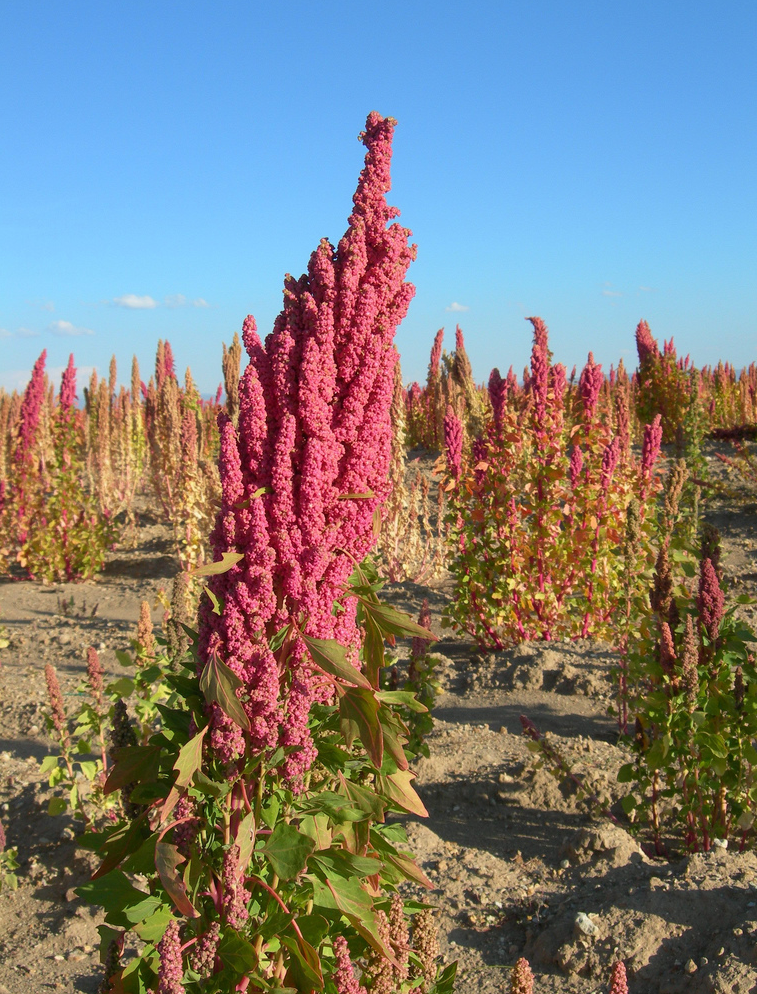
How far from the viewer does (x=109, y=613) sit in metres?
8.20

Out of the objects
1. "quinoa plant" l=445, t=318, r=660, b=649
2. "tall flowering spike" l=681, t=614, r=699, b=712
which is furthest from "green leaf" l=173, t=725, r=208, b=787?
"quinoa plant" l=445, t=318, r=660, b=649

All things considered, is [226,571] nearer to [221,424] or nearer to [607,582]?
[221,424]

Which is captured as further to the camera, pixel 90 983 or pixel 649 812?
pixel 649 812

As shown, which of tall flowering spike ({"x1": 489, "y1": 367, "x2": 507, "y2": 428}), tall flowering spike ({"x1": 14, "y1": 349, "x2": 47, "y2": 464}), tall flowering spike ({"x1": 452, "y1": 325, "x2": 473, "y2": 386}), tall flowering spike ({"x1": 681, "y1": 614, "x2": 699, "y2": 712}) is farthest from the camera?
tall flowering spike ({"x1": 452, "y1": 325, "x2": 473, "y2": 386})

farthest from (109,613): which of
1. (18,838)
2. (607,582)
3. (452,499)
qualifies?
(607,582)

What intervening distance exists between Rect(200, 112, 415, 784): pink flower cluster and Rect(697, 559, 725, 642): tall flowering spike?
205 cm

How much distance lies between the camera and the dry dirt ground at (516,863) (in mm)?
2852

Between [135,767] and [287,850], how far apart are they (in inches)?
16.3

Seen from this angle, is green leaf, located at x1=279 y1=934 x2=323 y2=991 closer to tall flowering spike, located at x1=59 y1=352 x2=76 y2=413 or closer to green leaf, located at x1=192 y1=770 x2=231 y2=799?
green leaf, located at x1=192 y1=770 x2=231 y2=799

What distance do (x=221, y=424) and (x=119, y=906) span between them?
3.56ft

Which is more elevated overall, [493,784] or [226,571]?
[226,571]

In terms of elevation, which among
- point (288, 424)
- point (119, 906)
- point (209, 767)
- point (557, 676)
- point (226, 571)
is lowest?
point (557, 676)

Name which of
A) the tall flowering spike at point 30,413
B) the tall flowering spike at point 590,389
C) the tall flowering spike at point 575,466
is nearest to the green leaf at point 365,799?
the tall flowering spike at point 575,466

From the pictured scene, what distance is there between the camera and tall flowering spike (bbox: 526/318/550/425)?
643 centimetres
